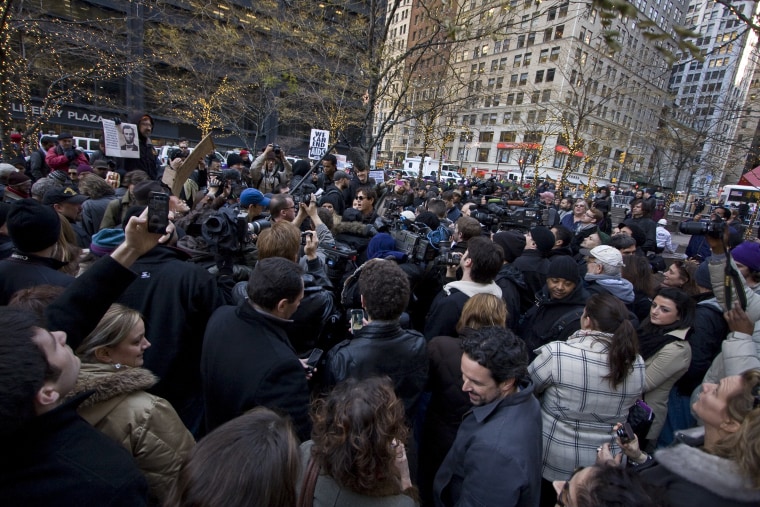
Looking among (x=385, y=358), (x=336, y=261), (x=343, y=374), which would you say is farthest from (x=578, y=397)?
(x=336, y=261)

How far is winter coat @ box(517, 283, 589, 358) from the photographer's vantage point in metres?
2.94

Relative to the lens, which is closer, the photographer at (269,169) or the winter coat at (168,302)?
the winter coat at (168,302)

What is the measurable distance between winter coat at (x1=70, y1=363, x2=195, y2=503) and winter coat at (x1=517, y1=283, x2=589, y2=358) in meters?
2.72

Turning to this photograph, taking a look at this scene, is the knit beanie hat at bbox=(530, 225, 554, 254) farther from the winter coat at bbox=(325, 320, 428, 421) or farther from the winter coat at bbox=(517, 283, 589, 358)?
the winter coat at bbox=(325, 320, 428, 421)

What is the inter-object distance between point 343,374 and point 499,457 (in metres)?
0.92

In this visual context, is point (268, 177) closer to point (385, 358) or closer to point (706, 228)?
point (385, 358)

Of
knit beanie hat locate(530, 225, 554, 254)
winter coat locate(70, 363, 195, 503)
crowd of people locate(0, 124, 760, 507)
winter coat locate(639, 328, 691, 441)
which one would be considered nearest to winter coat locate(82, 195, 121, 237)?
crowd of people locate(0, 124, 760, 507)

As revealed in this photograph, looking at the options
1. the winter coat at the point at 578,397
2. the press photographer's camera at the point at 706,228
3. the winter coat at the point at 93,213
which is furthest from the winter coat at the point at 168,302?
the press photographer's camera at the point at 706,228

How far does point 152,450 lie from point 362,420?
0.94 m

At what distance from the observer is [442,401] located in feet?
7.62

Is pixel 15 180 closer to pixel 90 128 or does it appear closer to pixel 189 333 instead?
pixel 189 333

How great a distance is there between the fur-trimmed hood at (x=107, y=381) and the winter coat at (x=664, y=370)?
10.6ft

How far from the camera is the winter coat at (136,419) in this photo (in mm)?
Answer: 1435

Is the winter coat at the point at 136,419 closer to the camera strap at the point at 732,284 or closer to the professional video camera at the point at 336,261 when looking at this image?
the professional video camera at the point at 336,261
